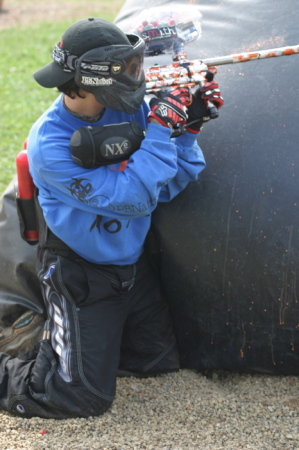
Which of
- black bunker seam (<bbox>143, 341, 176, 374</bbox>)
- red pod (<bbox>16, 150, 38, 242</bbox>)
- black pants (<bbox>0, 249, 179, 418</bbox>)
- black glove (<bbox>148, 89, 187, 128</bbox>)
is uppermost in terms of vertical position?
black glove (<bbox>148, 89, 187, 128</bbox>)

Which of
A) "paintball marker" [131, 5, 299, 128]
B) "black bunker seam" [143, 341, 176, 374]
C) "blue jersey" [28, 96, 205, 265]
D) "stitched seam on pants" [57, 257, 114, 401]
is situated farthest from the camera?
"black bunker seam" [143, 341, 176, 374]

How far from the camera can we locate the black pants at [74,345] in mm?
2945

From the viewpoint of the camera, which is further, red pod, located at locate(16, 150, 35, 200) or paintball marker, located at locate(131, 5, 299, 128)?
red pod, located at locate(16, 150, 35, 200)

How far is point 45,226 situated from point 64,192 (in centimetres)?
33

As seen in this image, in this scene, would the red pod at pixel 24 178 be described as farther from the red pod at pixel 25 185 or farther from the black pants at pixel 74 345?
the black pants at pixel 74 345

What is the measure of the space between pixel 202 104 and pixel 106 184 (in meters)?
0.57

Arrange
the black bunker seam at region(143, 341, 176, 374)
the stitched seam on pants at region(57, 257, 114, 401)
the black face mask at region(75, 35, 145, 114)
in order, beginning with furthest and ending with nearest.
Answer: the black bunker seam at region(143, 341, 176, 374) < the stitched seam on pants at region(57, 257, 114, 401) < the black face mask at region(75, 35, 145, 114)

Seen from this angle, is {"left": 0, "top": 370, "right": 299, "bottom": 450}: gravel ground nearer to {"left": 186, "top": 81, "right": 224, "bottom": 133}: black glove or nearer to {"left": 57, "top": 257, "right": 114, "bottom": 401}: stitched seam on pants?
{"left": 57, "top": 257, "right": 114, "bottom": 401}: stitched seam on pants

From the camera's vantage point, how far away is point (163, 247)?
3053mm

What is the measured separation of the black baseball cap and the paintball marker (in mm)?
260

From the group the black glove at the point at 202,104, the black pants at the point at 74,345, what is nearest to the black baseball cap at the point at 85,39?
the black glove at the point at 202,104

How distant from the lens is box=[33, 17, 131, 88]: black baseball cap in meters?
2.58

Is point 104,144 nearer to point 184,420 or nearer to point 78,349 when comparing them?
point 78,349

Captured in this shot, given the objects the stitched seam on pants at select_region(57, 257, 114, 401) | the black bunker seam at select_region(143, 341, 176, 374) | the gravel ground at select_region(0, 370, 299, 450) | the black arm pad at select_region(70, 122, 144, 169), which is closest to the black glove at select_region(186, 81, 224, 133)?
the black arm pad at select_region(70, 122, 144, 169)
